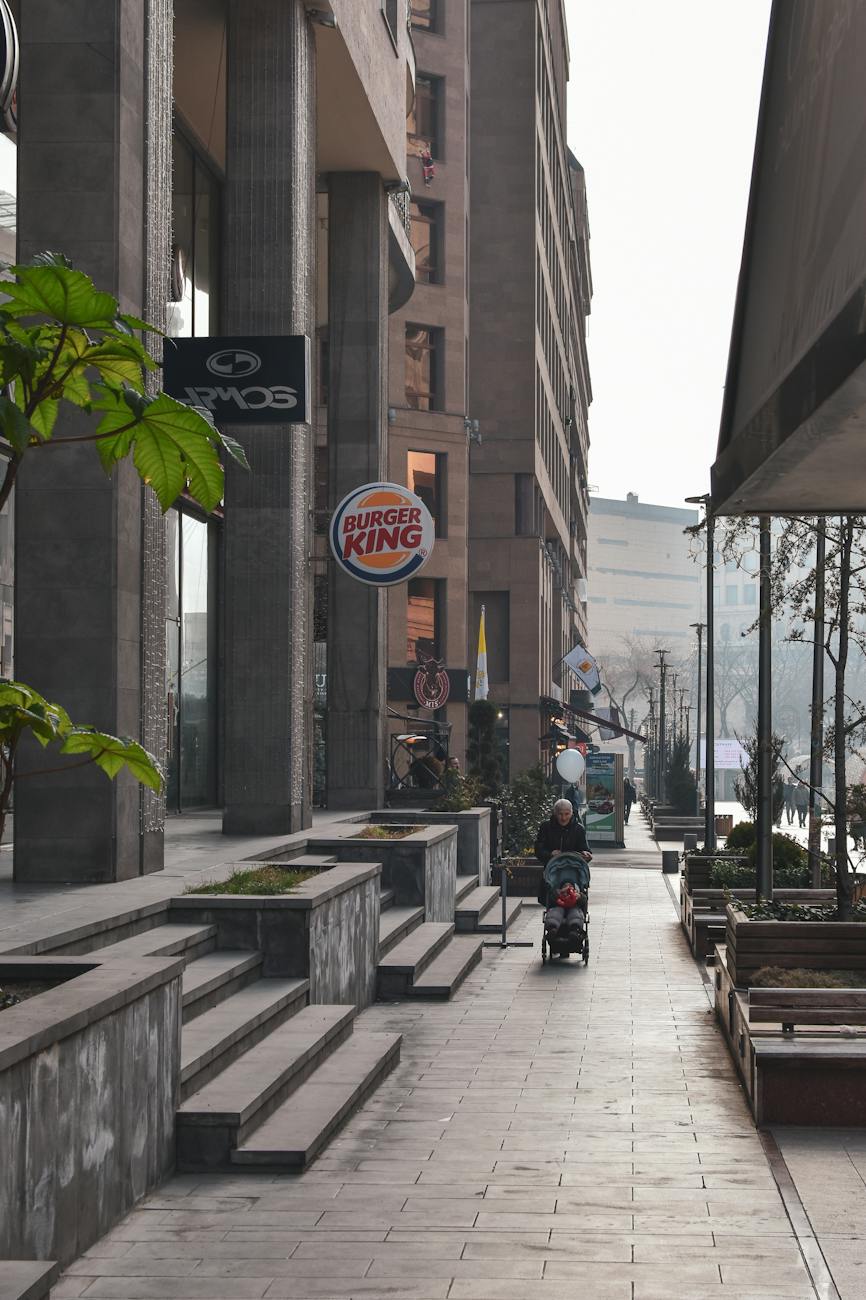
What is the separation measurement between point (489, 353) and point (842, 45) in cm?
6009

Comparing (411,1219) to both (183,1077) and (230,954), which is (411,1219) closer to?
(183,1077)

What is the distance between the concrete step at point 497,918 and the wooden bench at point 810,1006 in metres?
12.2

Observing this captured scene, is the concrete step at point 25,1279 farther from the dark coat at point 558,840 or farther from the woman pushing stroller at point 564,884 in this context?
the dark coat at point 558,840

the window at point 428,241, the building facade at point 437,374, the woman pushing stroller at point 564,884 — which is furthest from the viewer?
the window at point 428,241

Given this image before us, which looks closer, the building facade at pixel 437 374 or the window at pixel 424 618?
the building facade at pixel 437 374

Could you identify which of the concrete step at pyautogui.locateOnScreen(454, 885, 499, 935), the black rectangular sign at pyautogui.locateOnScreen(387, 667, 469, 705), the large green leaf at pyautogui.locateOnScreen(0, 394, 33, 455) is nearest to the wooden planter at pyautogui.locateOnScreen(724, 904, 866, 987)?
the large green leaf at pyautogui.locateOnScreen(0, 394, 33, 455)

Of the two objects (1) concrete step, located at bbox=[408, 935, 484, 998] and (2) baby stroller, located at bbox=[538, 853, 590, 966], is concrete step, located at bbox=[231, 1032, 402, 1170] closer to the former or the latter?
(1) concrete step, located at bbox=[408, 935, 484, 998]

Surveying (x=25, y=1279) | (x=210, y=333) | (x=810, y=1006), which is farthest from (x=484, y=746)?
(x=25, y=1279)

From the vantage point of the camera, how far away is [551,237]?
76.9 m

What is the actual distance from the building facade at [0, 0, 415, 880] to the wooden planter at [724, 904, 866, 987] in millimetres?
5308

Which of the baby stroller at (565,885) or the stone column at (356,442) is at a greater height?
the stone column at (356,442)

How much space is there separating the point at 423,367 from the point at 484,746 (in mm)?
18128

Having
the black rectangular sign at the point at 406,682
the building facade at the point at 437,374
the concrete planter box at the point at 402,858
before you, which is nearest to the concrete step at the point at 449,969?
the concrete planter box at the point at 402,858

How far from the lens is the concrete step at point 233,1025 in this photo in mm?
9992
